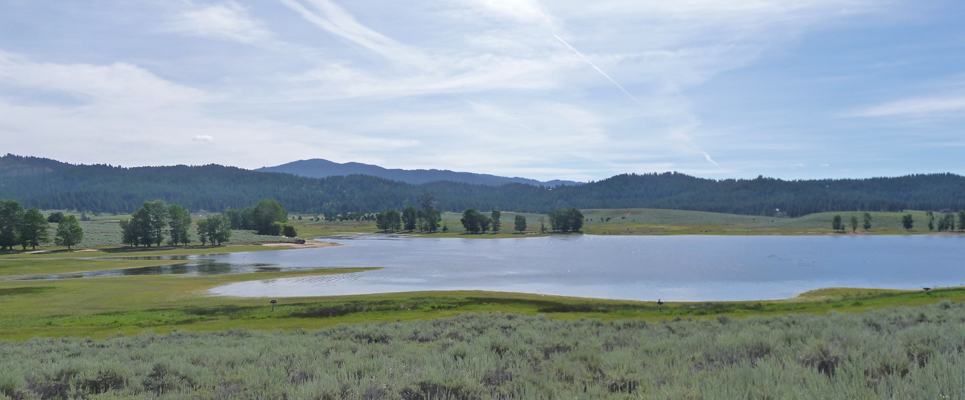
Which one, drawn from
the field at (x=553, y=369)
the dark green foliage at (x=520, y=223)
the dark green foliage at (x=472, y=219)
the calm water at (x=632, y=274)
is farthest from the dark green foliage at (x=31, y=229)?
the dark green foliage at (x=520, y=223)

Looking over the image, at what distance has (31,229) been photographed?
91562mm

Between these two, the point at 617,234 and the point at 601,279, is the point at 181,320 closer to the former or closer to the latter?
the point at 601,279

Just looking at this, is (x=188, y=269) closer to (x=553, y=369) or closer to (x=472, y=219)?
(x=553, y=369)

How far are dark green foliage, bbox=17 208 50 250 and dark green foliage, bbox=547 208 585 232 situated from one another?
13831cm

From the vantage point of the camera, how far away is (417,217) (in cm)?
19538

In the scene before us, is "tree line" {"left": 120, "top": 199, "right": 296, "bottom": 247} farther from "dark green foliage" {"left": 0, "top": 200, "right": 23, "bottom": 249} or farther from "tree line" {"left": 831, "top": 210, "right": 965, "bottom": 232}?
"tree line" {"left": 831, "top": 210, "right": 965, "bottom": 232}

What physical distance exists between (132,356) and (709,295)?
4477cm

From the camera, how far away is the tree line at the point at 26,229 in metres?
89.1

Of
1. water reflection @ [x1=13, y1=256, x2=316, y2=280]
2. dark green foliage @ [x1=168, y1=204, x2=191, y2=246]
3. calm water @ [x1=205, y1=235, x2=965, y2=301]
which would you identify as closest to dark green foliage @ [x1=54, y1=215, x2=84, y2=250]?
dark green foliage @ [x1=168, y1=204, x2=191, y2=246]

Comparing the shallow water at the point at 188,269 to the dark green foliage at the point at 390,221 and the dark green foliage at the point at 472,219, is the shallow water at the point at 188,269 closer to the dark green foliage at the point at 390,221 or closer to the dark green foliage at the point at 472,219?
the dark green foliage at the point at 472,219

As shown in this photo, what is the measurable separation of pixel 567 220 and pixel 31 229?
141 m

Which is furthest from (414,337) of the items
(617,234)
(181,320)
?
(617,234)

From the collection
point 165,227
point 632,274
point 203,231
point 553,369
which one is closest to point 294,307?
point 553,369

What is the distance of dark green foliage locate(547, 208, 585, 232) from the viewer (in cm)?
17698
